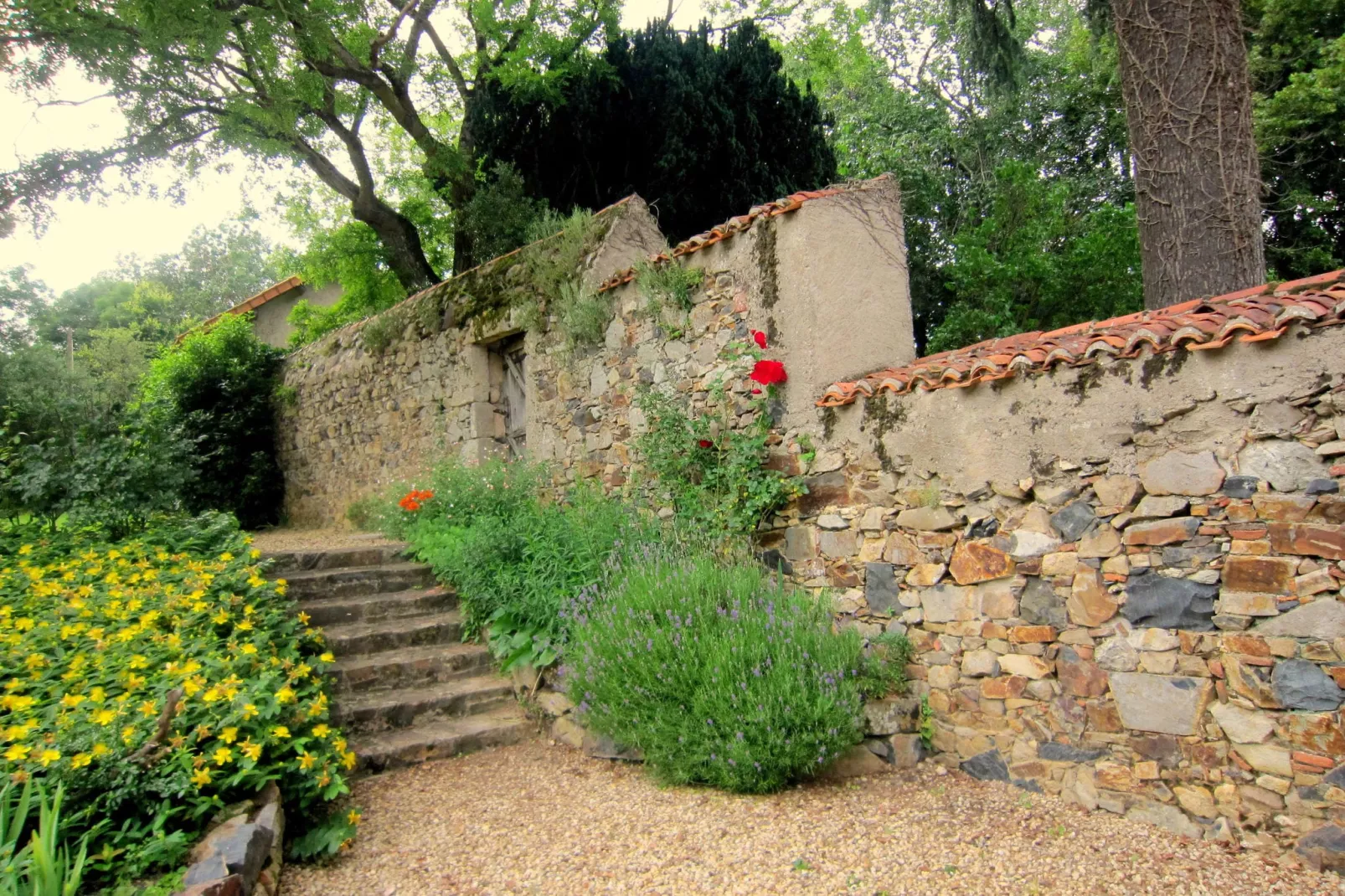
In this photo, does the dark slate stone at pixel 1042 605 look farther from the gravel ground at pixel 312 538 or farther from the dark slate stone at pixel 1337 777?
the gravel ground at pixel 312 538

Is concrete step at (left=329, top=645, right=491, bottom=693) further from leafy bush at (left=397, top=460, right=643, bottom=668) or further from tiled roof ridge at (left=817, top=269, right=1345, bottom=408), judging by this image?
tiled roof ridge at (left=817, top=269, right=1345, bottom=408)

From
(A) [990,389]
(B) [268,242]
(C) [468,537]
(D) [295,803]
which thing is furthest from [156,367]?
(B) [268,242]

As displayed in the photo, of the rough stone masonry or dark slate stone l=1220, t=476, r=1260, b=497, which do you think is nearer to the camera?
the rough stone masonry

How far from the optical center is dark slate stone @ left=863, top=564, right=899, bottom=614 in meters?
4.30

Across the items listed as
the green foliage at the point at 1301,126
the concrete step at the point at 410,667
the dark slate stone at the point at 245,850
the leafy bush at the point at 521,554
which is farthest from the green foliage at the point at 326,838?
the green foliage at the point at 1301,126

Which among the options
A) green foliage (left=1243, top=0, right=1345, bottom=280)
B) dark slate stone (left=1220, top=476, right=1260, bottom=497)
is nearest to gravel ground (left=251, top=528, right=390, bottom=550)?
dark slate stone (left=1220, top=476, right=1260, bottom=497)

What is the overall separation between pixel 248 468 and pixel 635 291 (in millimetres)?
7981

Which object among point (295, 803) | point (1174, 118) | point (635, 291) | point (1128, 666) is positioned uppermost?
point (1174, 118)

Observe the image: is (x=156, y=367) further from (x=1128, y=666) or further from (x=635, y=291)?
(x=1128, y=666)

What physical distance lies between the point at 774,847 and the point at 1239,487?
225 centimetres

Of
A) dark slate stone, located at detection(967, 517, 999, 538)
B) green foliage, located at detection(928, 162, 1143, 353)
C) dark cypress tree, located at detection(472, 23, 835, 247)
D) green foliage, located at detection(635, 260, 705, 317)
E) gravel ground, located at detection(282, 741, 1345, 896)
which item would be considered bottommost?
gravel ground, located at detection(282, 741, 1345, 896)

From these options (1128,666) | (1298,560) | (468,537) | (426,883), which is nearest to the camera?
(1298,560)

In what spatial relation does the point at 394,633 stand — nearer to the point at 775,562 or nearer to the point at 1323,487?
the point at 775,562

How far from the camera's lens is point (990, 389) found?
153 inches
